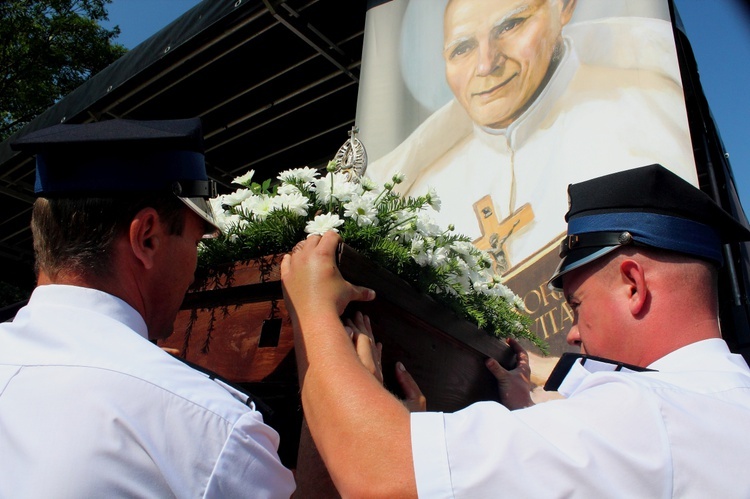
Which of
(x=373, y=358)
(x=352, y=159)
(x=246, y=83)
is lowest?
(x=373, y=358)

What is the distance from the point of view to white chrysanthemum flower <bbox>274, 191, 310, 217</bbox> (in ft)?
4.84

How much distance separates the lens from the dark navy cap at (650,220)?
1.33m

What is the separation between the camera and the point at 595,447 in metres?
0.96

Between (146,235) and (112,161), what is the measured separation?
156mm

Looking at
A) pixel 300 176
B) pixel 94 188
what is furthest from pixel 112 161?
pixel 300 176

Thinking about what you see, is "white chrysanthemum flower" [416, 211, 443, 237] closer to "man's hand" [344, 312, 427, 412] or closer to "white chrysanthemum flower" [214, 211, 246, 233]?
"man's hand" [344, 312, 427, 412]

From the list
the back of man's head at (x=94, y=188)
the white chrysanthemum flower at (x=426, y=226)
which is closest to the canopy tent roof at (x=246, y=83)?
the white chrysanthemum flower at (x=426, y=226)

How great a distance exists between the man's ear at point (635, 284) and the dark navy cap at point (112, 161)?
0.93 metres

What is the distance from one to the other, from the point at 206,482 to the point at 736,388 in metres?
0.93

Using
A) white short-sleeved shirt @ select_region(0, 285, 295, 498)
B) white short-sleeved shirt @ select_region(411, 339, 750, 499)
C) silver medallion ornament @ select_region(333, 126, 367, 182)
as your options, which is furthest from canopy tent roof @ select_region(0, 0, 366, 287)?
white short-sleeved shirt @ select_region(411, 339, 750, 499)

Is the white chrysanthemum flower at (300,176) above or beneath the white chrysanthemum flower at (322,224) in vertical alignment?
above

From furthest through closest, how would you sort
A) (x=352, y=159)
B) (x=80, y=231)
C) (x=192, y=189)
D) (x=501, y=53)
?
(x=501, y=53) → (x=352, y=159) → (x=192, y=189) → (x=80, y=231)

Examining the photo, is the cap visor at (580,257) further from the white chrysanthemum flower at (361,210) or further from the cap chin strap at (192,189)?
the cap chin strap at (192,189)

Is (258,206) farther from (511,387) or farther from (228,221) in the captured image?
(511,387)
